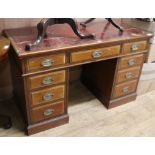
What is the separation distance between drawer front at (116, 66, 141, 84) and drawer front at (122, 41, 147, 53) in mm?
200

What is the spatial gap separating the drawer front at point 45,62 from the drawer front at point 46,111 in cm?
37

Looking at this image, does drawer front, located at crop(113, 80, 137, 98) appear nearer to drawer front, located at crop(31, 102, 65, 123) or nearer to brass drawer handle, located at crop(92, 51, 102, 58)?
brass drawer handle, located at crop(92, 51, 102, 58)

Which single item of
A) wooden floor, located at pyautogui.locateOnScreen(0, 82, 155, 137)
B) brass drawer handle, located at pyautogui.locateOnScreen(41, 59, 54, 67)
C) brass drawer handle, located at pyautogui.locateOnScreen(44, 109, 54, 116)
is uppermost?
brass drawer handle, located at pyautogui.locateOnScreen(41, 59, 54, 67)

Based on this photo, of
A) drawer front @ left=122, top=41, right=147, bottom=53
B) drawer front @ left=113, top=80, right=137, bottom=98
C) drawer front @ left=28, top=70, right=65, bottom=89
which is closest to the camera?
drawer front @ left=28, top=70, right=65, bottom=89

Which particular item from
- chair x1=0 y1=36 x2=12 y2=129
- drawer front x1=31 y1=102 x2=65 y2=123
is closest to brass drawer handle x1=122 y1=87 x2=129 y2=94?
drawer front x1=31 y1=102 x2=65 y2=123

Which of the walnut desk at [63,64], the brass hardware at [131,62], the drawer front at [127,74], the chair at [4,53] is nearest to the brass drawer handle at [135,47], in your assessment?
the walnut desk at [63,64]

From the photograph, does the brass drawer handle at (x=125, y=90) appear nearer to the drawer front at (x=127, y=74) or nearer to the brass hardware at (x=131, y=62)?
the drawer front at (x=127, y=74)

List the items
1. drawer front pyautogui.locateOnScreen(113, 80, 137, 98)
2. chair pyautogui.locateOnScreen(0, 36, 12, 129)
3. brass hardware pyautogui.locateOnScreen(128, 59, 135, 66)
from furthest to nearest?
1. drawer front pyautogui.locateOnScreen(113, 80, 137, 98)
2. brass hardware pyautogui.locateOnScreen(128, 59, 135, 66)
3. chair pyautogui.locateOnScreen(0, 36, 12, 129)

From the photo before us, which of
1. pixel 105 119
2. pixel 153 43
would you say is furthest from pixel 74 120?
pixel 153 43

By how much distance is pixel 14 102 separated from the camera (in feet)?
6.36

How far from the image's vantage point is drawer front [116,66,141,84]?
177 centimetres

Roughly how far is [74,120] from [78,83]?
2.17 feet

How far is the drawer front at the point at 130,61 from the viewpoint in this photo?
1689mm

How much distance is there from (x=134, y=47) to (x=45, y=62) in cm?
81
